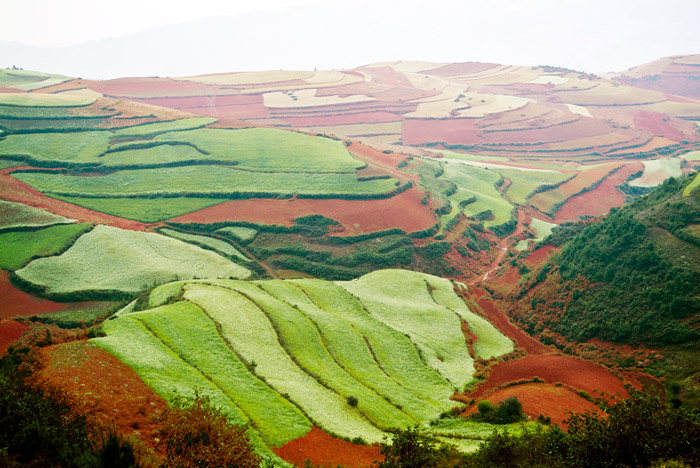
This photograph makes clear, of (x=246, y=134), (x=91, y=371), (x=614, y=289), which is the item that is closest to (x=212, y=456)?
(x=91, y=371)

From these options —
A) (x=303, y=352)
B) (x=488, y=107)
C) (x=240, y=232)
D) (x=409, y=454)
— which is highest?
(x=488, y=107)

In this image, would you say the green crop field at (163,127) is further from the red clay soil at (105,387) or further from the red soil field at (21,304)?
the red clay soil at (105,387)

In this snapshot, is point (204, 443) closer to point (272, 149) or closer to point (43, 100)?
point (272, 149)

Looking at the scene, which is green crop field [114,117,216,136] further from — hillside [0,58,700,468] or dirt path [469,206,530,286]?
dirt path [469,206,530,286]

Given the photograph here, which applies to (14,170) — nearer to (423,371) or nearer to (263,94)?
(423,371)

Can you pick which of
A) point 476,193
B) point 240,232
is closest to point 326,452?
point 240,232

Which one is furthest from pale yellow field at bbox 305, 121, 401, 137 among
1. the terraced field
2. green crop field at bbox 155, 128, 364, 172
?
the terraced field
